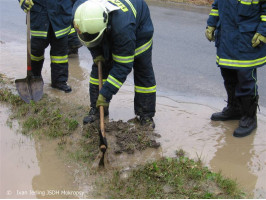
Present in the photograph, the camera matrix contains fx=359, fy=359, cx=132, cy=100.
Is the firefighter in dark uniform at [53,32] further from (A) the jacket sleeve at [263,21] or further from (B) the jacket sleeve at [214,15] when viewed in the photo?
(A) the jacket sleeve at [263,21]

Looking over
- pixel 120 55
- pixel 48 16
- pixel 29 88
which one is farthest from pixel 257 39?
pixel 29 88

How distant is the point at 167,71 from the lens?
5.96 m

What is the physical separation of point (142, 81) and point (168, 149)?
33.3 inches

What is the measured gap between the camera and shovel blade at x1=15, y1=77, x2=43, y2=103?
4746 millimetres

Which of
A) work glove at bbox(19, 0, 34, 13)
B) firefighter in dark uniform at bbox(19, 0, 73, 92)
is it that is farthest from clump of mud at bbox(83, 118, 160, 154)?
work glove at bbox(19, 0, 34, 13)

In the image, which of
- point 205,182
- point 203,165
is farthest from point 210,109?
point 205,182

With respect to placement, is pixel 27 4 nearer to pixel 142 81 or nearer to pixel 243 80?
pixel 142 81

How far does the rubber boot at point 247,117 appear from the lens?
4.05 m

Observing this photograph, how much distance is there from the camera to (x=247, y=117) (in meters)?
4.14

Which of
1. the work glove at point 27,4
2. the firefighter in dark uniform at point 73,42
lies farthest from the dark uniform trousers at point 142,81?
the firefighter in dark uniform at point 73,42

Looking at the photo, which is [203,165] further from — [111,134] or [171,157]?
[111,134]

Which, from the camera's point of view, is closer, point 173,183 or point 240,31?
point 173,183

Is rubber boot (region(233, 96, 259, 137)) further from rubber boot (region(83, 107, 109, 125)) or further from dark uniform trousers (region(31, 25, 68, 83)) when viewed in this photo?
dark uniform trousers (region(31, 25, 68, 83))

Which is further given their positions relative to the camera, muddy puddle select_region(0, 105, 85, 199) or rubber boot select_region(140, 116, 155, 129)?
rubber boot select_region(140, 116, 155, 129)
